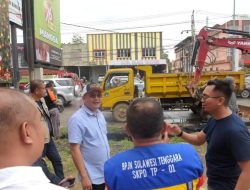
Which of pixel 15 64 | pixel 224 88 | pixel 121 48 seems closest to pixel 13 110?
pixel 224 88

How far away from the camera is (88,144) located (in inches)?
140

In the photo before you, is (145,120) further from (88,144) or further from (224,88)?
(88,144)

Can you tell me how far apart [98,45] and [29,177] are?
61.3m

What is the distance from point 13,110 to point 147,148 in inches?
40.4

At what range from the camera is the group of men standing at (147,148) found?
1.12 m

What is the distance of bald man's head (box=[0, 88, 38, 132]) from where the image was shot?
1076 millimetres

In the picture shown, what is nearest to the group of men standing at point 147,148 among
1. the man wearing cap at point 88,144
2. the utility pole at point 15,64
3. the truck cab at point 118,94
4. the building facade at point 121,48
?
the man wearing cap at point 88,144

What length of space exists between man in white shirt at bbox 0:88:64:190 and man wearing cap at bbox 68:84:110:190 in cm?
233

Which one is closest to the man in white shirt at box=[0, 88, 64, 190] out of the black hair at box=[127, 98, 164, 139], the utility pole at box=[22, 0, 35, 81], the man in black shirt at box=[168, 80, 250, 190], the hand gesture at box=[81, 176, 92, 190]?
the black hair at box=[127, 98, 164, 139]

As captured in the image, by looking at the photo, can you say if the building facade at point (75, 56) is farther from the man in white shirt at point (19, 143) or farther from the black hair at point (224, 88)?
the man in white shirt at point (19, 143)

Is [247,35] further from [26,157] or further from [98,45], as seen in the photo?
[98,45]

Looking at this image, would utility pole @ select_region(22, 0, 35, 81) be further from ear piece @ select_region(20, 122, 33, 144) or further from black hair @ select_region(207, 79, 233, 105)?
ear piece @ select_region(20, 122, 33, 144)

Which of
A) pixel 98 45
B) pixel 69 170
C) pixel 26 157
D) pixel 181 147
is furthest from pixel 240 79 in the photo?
pixel 98 45

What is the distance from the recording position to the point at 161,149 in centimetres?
197
